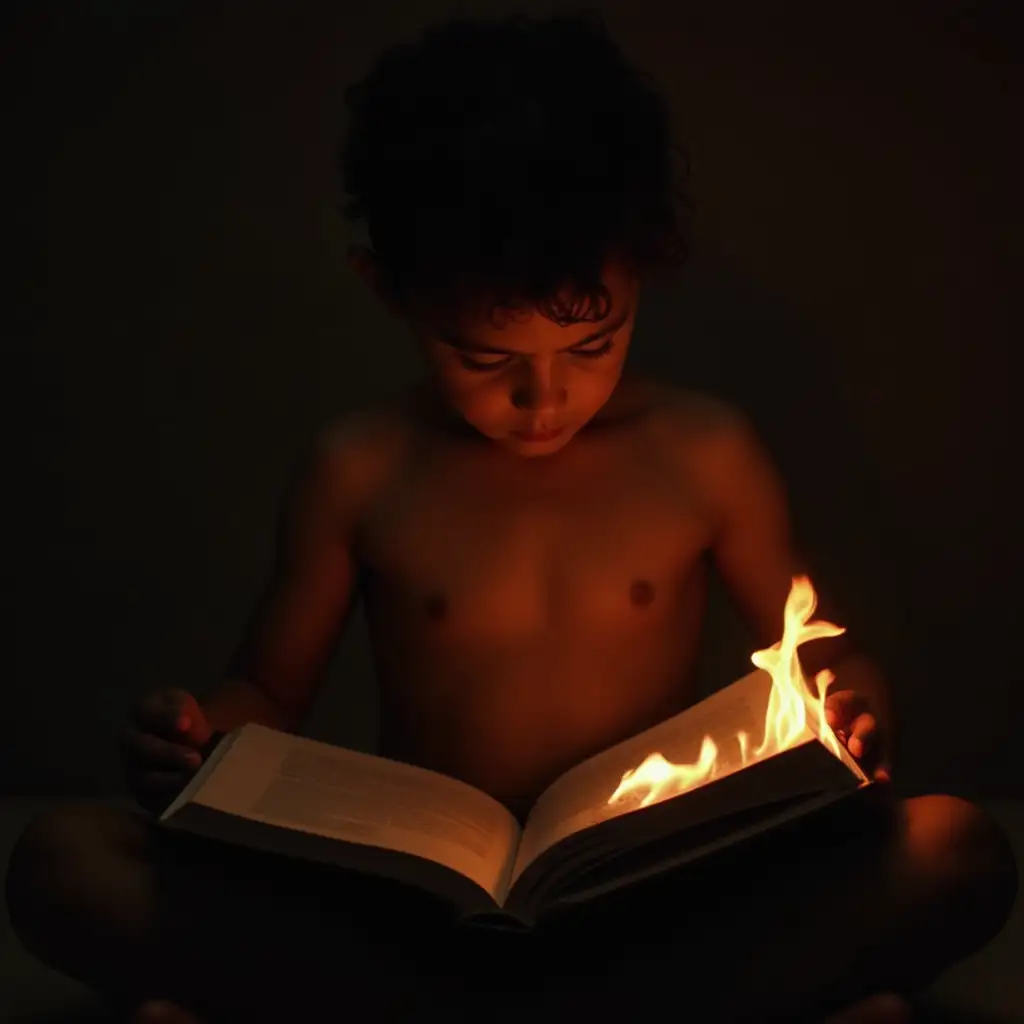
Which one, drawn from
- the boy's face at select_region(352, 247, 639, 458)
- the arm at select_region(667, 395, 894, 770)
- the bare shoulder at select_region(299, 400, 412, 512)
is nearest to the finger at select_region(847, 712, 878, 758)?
the arm at select_region(667, 395, 894, 770)

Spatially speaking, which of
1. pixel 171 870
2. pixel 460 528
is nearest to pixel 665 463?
pixel 460 528

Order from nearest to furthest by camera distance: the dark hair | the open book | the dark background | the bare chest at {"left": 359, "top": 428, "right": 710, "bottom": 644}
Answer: the open book, the dark hair, the bare chest at {"left": 359, "top": 428, "right": 710, "bottom": 644}, the dark background

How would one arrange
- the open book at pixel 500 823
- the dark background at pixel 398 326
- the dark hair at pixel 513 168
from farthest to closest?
the dark background at pixel 398 326 < the dark hair at pixel 513 168 < the open book at pixel 500 823

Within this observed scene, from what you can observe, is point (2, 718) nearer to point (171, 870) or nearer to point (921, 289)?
point (171, 870)

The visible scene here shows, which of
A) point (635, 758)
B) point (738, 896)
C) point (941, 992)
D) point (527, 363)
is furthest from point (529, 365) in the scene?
point (941, 992)

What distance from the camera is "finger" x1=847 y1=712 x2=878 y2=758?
1.07 metres

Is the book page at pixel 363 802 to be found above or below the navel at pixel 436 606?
below

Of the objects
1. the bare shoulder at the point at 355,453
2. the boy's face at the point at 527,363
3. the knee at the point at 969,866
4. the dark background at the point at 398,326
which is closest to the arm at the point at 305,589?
the bare shoulder at the point at 355,453

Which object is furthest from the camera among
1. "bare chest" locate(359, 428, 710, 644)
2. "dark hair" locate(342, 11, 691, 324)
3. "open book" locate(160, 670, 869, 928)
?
"bare chest" locate(359, 428, 710, 644)

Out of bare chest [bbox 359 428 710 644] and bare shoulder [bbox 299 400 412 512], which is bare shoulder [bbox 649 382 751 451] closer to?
bare chest [bbox 359 428 710 644]

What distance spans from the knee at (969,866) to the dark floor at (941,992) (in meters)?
0.14

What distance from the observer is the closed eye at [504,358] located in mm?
1135

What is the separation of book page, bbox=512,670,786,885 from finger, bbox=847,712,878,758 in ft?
0.20

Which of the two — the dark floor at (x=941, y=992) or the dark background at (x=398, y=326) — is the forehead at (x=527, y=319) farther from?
the dark floor at (x=941, y=992)
